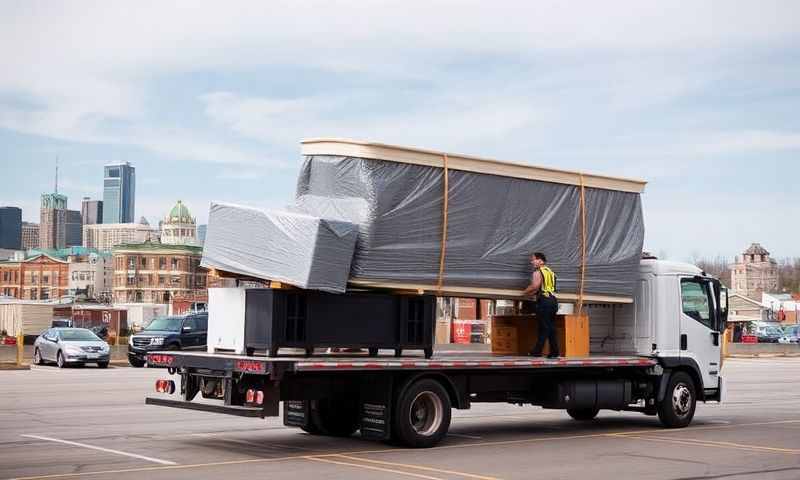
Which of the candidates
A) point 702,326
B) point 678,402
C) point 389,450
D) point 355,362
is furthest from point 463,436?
point 702,326

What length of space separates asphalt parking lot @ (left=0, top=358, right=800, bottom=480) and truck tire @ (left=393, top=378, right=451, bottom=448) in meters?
0.23

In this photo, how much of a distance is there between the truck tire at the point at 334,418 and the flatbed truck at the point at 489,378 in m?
0.01

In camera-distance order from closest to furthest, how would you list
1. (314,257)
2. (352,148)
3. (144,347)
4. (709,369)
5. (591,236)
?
(314,257), (352,148), (591,236), (709,369), (144,347)

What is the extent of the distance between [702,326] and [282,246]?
8149 millimetres

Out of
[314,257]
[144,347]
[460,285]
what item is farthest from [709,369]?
[144,347]

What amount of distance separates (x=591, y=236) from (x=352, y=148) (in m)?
4.87

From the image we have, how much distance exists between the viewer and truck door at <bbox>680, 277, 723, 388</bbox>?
18.9 m

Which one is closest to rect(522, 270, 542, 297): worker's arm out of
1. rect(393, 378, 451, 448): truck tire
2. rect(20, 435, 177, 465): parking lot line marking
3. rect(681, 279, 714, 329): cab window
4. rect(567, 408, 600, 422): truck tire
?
rect(393, 378, 451, 448): truck tire

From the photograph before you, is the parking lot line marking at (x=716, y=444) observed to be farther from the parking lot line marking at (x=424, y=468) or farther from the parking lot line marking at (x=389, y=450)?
the parking lot line marking at (x=424, y=468)

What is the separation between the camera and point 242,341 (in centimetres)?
1467

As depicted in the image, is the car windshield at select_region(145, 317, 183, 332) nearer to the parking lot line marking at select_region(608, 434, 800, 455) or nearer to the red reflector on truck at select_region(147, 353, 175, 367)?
the red reflector on truck at select_region(147, 353, 175, 367)

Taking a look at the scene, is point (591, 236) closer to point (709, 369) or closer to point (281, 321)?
point (709, 369)

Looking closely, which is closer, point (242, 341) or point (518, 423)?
point (242, 341)

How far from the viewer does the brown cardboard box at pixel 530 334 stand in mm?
17750
